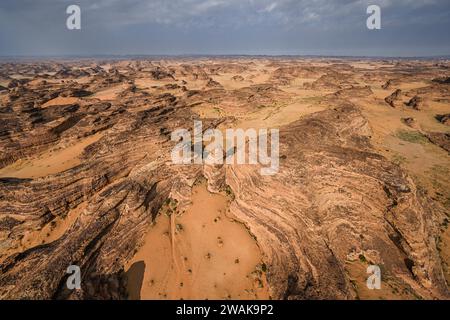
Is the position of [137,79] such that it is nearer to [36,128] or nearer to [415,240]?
[36,128]

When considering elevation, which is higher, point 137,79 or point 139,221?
point 137,79

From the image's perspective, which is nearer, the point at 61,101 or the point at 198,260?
the point at 198,260

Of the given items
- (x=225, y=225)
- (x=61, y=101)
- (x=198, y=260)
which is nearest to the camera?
(x=198, y=260)

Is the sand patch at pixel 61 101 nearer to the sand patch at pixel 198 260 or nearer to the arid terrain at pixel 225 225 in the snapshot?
the arid terrain at pixel 225 225

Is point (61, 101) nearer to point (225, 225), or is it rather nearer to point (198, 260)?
point (225, 225)

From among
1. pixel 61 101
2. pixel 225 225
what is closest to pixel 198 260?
pixel 225 225

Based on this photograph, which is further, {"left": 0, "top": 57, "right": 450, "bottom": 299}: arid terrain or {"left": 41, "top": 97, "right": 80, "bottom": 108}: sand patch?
{"left": 41, "top": 97, "right": 80, "bottom": 108}: sand patch

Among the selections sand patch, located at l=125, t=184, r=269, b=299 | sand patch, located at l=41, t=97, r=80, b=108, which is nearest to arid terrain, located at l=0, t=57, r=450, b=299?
sand patch, located at l=125, t=184, r=269, b=299

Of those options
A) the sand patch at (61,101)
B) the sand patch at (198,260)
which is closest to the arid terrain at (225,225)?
the sand patch at (198,260)

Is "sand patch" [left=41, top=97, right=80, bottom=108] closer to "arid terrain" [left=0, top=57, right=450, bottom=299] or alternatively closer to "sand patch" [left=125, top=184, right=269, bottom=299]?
"arid terrain" [left=0, top=57, right=450, bottom=299]

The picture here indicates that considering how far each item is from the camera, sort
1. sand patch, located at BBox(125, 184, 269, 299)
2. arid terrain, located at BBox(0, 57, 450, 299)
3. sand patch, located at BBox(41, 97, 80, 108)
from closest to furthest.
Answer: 1. arid terrain, located at BBox(0, 57, 450, 299)
2. sand patch, located at BBox(125, 184, 269, 299)
3. sand patch, located at BBox(41, 97, 80, 108)
